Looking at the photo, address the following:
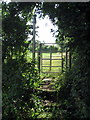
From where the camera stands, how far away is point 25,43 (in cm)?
279

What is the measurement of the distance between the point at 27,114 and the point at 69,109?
73 cm

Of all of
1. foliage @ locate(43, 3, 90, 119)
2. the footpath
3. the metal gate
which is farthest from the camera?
the metal gate

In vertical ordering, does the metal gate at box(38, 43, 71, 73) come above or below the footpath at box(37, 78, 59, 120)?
above

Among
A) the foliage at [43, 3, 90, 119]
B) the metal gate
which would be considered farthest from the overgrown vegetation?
the metal gate

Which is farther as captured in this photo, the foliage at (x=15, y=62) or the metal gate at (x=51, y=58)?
the metal gate at (x=51, y=58)

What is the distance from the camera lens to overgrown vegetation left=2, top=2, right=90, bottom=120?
7.88ft

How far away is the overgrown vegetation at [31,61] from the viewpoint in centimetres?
240

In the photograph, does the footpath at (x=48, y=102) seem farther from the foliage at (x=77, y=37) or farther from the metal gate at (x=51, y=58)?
the metal gate at (x=51, y=58)

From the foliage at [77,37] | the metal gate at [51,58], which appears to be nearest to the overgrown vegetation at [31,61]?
the foliage at [77,37]

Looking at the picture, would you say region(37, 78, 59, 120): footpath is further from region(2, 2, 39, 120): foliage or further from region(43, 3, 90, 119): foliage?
region(43, 3, 90, 119): foliage

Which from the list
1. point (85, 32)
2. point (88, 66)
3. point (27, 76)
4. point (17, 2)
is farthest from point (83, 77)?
point (17, 2)

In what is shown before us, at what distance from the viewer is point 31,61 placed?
2.92 metres

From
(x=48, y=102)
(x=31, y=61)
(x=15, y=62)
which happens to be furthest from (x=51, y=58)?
(x=15, y=62)

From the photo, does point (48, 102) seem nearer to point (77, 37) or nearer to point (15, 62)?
point (15, 62)
